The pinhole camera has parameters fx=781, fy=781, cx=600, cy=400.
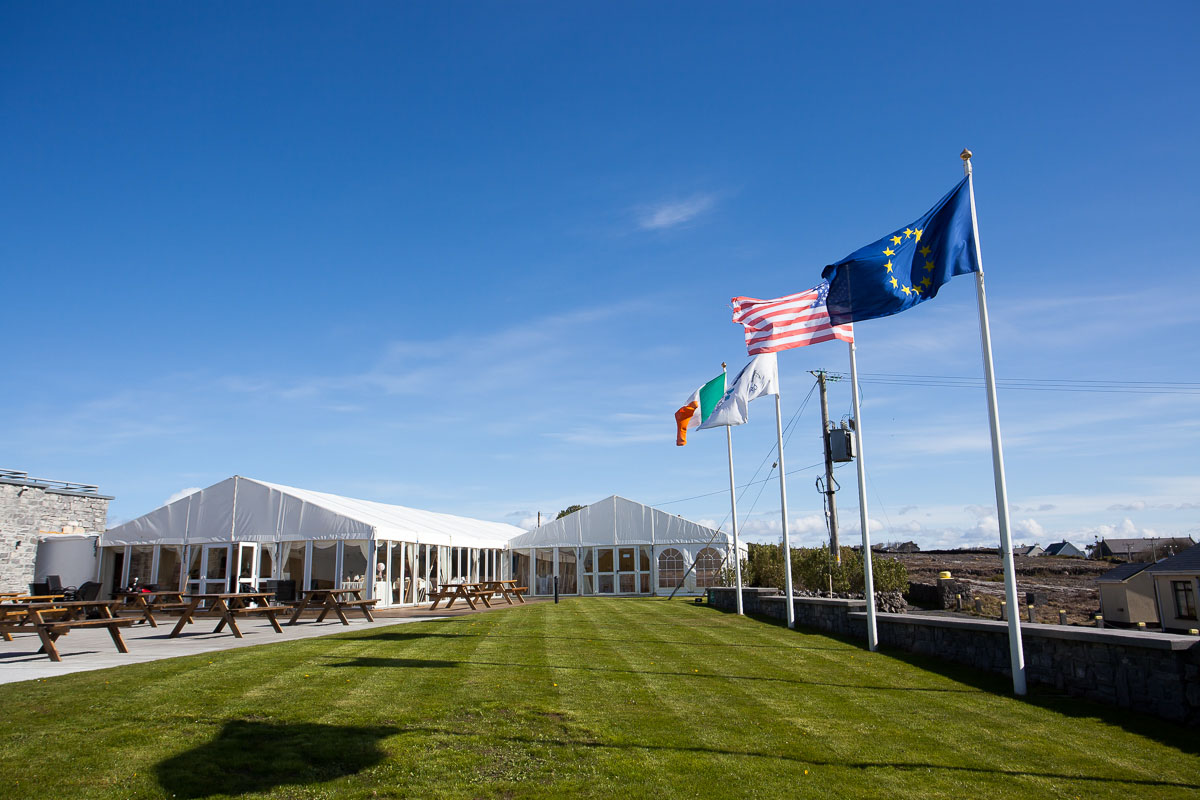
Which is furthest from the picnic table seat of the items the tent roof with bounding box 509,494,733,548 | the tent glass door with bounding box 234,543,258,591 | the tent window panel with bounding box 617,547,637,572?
the tent window panel with bounding box 617,547,637,572

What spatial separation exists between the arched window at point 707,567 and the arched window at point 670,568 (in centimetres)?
73

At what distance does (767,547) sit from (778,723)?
23.4 meters

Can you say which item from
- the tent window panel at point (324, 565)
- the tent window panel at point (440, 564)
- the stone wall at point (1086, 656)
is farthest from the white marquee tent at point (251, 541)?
the stone wall at point (1086, 656)

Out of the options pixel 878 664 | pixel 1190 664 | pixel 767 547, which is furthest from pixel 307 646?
pixel 767 547

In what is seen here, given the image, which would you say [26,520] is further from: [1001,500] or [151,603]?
[1001,500]

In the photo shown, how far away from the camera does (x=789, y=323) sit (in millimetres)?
12797

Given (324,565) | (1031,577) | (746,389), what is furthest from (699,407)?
(1031,577)

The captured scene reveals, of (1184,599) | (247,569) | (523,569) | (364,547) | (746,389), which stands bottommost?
(1184,599)

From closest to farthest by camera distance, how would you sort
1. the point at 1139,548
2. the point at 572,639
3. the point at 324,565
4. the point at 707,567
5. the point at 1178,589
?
1. the point at 572,639
2. the point at 1178,589
3. the point at 324,565
4. the point at 707,567
5. the point at 1139,548

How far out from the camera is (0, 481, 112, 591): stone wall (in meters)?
26.2

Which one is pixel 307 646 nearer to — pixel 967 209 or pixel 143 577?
pixel 967 209

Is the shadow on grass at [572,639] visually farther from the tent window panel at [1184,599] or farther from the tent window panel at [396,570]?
the tent window panel at [1184,599]

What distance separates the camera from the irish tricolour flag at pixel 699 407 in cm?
1761

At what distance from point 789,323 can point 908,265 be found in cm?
338
